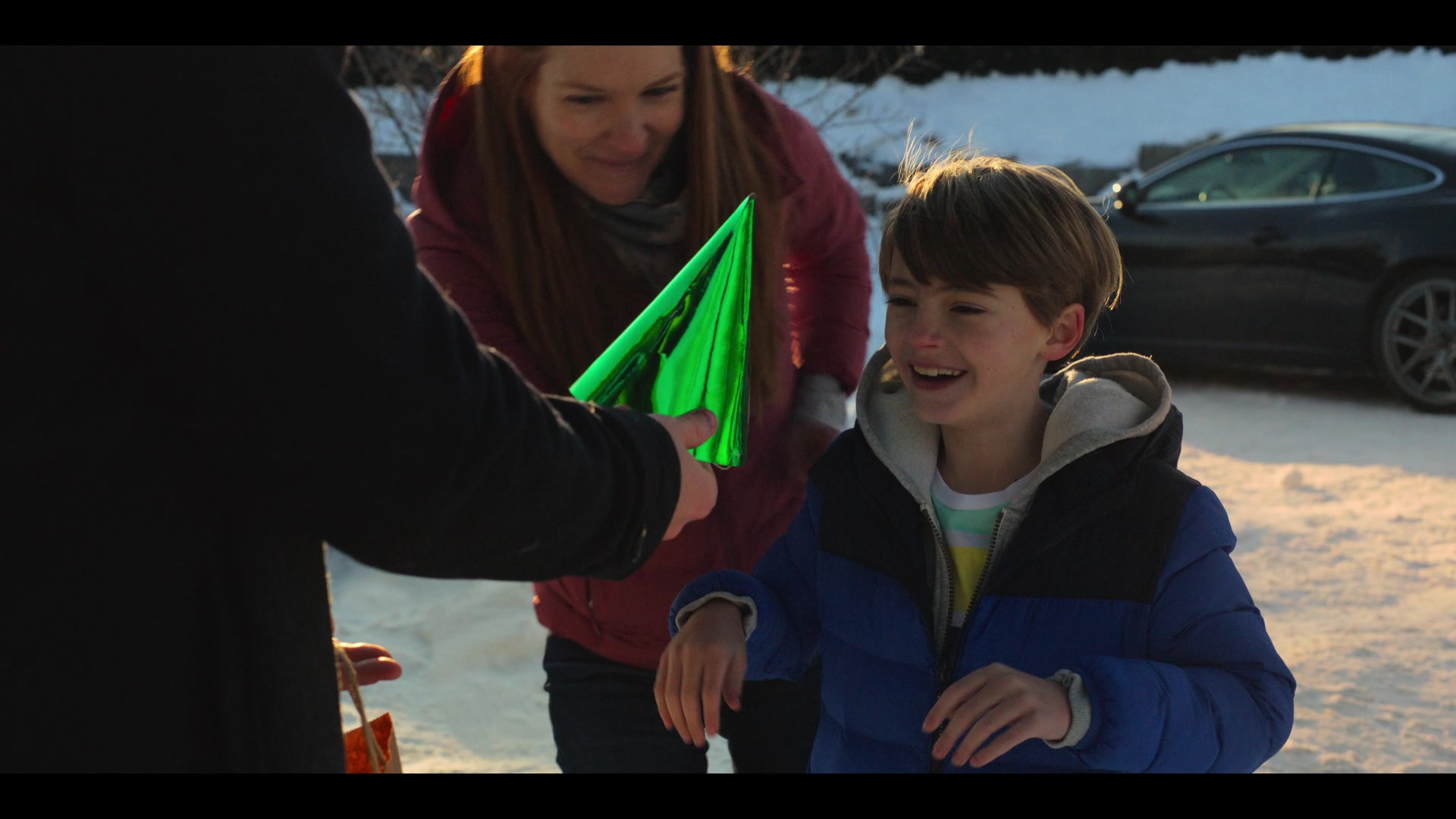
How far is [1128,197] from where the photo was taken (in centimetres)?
789

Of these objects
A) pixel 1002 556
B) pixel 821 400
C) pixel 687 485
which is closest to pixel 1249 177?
pixel 821 400

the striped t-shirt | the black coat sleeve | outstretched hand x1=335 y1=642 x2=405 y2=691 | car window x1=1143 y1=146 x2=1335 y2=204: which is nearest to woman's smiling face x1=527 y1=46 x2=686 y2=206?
the striped t-shirt

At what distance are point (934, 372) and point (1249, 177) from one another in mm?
6655

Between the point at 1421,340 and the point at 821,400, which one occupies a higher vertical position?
the point at 821,400

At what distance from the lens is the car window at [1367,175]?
22.4 feet

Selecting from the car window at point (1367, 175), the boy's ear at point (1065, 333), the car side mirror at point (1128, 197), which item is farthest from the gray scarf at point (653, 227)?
the car side mirror at point (1128, 197)

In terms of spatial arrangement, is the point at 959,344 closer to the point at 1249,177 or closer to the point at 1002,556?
the point at 1002,556

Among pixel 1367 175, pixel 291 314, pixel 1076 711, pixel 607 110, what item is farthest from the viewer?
pixel 1367 175

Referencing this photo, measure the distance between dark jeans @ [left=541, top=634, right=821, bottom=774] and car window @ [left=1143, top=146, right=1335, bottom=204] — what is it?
20.3 feet

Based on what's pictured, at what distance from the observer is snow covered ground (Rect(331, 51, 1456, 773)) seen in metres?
3.62

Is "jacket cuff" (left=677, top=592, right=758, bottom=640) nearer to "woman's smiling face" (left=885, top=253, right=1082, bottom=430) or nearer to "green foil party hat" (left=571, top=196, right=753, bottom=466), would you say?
"green foil party hat" (left=571, top=196, right=753, bottom=466)

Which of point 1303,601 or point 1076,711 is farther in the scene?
point 1303,601
